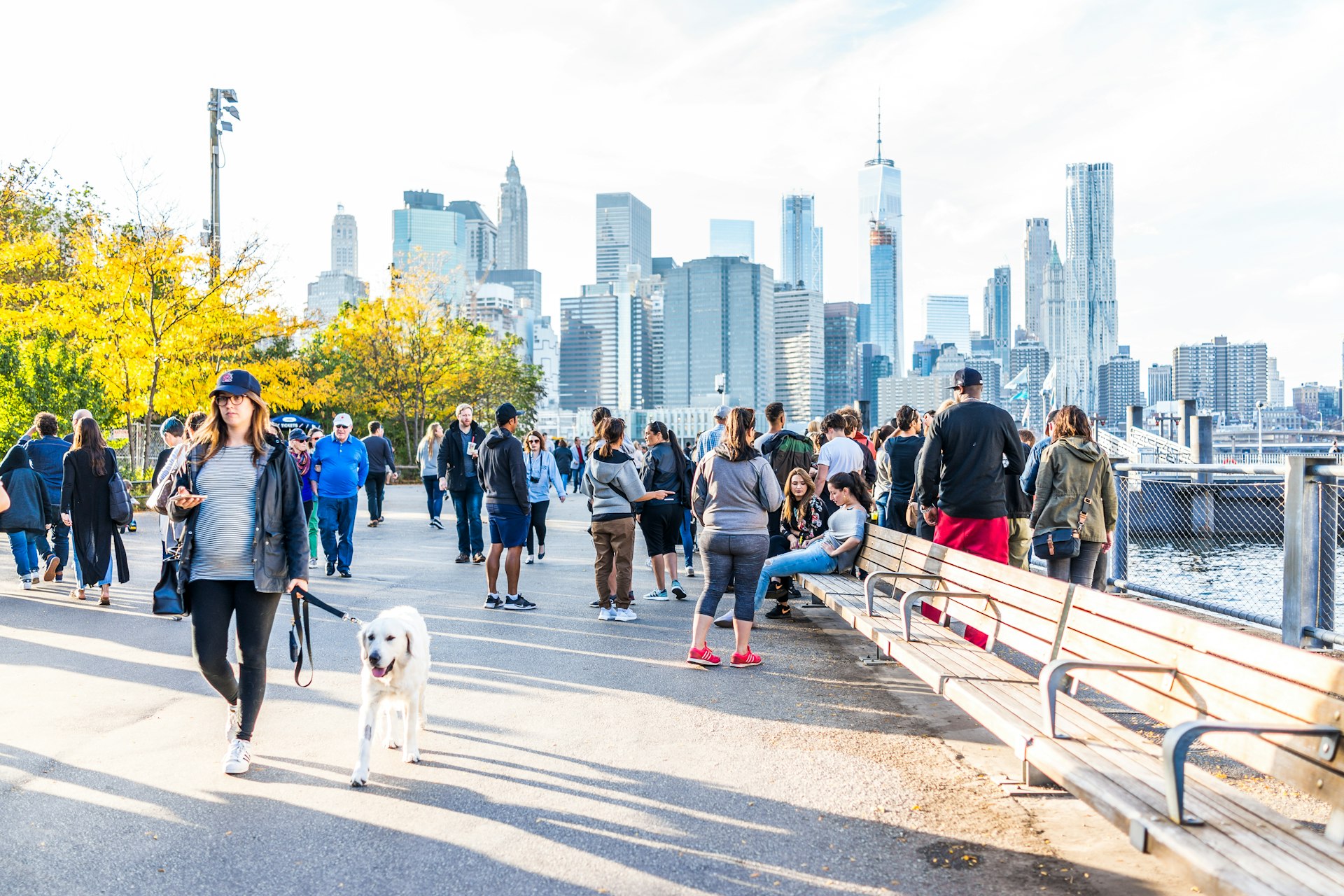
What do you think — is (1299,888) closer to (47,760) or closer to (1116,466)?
(47,760)

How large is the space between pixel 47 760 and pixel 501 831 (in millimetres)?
2542

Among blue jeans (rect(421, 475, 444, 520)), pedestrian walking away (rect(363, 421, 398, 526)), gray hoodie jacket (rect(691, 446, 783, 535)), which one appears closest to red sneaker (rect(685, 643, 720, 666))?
gray hoodie jacket (rect(691, 446, 783, 535))

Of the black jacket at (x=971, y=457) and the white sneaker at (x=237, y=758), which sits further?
the black jacket at (x=971, y=457)

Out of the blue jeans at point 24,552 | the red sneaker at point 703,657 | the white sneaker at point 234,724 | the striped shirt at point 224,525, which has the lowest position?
the red sneaker at point 703,657

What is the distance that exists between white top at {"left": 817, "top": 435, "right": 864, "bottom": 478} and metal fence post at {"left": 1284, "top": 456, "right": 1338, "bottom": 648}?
3620mm

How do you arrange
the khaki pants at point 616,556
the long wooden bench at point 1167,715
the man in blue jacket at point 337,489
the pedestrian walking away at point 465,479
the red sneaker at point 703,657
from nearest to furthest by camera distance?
1. the long wooden bench at point 1167,715
2. the red sneaker at point 703,657
3. the khaki pants at point 616,556
4. the man in blue jacket at point 337,489
5. the pedestrian walking away at point 465,479

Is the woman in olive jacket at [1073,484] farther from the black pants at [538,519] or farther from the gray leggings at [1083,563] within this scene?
the black pants at [538,519]

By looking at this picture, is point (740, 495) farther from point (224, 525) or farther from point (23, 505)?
point (23, 505)

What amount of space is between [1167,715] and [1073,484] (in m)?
4.10

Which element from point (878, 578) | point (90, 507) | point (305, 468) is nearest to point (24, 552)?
point (90, 507)

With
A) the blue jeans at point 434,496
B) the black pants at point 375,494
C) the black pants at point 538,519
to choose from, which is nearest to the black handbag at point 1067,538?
the black pants at point 538,519

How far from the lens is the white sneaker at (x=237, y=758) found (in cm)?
493

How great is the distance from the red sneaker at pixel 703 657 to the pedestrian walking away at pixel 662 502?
306cm

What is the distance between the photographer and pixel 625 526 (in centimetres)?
938
